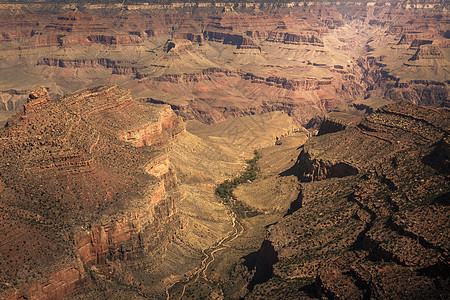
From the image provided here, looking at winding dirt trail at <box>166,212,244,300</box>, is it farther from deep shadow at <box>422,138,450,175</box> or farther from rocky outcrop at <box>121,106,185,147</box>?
deep shadow at <box>422,138,450,175</box>

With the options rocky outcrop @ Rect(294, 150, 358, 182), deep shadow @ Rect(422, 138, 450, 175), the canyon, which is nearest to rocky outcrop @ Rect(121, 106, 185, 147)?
the canyon

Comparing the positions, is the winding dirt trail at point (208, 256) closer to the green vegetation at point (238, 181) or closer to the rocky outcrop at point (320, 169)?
the green vegetation at point (238, 181)

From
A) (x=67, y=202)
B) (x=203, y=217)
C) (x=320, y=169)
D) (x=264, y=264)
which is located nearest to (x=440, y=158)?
(x=320, y=169)

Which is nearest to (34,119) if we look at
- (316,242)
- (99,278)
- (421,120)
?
(99,278)

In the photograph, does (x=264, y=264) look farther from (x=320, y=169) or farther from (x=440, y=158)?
(x=320, y=169)

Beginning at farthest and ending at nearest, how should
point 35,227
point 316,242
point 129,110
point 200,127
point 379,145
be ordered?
1. point 200,127
2. point 129,110
3. point 379,145
4. point 316,242
5. point 35,227

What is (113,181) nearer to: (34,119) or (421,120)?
(34,119)
